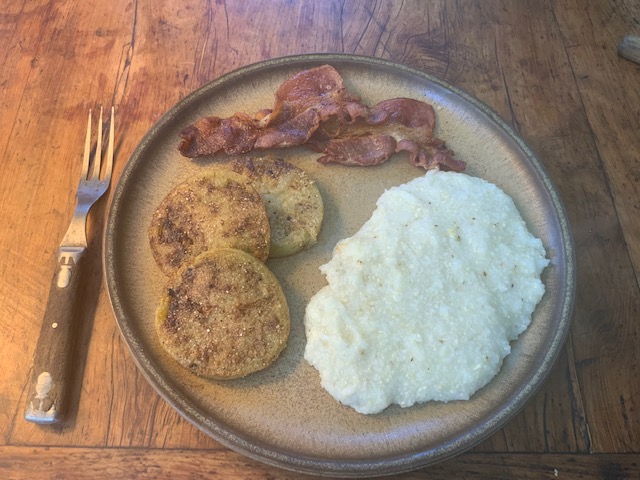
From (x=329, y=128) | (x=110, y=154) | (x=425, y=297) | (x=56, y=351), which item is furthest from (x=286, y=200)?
(x=56, y=351)

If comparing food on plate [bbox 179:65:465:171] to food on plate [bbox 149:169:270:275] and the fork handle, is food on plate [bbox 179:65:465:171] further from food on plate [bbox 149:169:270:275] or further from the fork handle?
the fork handle

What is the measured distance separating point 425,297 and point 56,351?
54.0 inches

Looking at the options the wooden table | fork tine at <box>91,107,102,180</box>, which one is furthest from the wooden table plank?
fork tine at <box>91,107,102,180</box>

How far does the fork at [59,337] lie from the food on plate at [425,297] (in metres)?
0.89

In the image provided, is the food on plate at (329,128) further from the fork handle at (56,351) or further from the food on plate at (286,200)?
the fork handle at (56,351)

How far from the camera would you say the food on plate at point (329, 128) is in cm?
224

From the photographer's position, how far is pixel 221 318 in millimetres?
1769

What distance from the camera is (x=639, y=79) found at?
282 centimetres

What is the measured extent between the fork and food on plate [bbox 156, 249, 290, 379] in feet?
1.24

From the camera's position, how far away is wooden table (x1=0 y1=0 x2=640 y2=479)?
5.98 feet

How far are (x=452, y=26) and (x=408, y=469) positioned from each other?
8.13 ft

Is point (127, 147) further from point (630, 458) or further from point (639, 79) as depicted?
point (639, 79)

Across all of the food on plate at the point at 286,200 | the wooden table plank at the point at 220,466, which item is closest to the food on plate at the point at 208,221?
the food on plate at the point at 286,200

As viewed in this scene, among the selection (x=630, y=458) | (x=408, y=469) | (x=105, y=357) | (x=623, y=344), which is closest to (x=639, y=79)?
(x=623, y=344)
